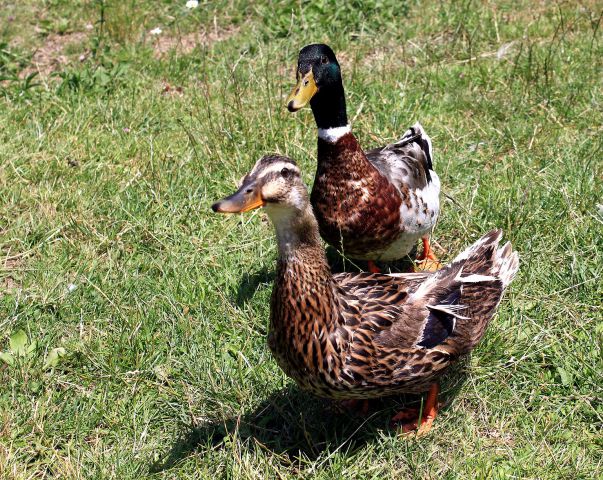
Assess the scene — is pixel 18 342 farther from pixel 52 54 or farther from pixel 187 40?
pixel 187 40

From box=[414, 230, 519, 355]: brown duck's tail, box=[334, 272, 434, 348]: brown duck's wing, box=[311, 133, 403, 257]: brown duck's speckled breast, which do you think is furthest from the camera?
box=[311, 133, 403, 257]: brown duck's speckled breast

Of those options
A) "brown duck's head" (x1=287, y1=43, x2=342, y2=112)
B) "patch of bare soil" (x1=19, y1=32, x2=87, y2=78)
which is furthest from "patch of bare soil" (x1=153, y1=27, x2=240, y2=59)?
"brown duck's head" (x1=287, y1=43, x2=342, y2=112)

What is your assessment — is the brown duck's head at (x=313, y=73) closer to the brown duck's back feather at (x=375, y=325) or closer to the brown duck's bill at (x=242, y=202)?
the brown duck's back feather at (x=375, y=325)

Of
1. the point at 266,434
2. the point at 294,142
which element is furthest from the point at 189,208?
the point at 266,434

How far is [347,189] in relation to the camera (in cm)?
425

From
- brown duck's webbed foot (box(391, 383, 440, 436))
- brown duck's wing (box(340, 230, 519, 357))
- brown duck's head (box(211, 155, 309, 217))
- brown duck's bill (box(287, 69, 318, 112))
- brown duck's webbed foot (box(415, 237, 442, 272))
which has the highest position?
brown duck's head (box(211, 155, 309, 217))

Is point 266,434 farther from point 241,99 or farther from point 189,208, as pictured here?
point 241,99

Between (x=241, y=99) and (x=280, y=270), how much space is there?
312 centimetres

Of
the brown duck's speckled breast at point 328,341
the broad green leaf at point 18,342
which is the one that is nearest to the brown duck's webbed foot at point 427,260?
the brown duck's speckled breast at point 328,341

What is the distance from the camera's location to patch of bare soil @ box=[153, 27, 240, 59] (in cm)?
684

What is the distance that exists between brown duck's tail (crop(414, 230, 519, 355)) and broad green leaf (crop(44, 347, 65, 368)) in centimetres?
184

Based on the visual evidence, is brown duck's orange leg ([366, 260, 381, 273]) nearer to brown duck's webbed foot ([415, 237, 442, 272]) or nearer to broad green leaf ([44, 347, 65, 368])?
brown duck's webbed foot ([415, 237, 442, 272])

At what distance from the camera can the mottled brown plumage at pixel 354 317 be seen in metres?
3.12

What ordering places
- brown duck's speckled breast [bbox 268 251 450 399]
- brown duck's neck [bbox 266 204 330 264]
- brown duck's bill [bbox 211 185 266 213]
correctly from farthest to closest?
brown duck's speckled breast [bbox 268 251 450 399] < brown duck's neck [bbox 266 204 330 264] < brown duck's bill [bbox 211 185 266 213]
